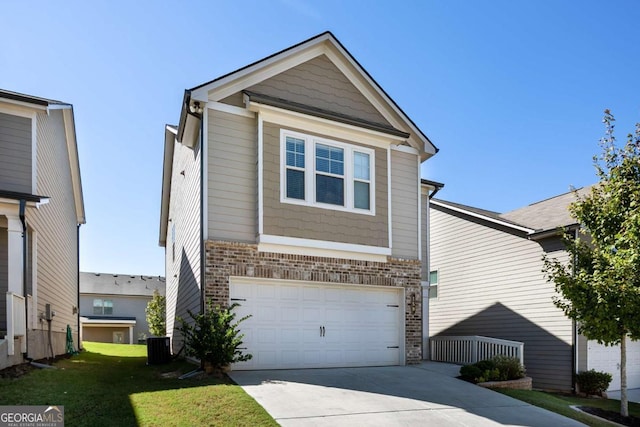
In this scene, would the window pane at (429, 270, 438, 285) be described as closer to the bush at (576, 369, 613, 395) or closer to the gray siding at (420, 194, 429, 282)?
the gray siding at (420, 194, 429, 282)

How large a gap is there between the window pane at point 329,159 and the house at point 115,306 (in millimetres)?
29846

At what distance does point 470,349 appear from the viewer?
15234mm

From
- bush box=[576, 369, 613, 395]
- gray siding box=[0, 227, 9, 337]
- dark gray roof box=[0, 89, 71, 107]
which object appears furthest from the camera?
bush box=[576, 369, 613, 395]

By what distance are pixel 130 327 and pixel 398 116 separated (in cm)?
3259

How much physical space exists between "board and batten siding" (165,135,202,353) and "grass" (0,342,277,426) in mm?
2689

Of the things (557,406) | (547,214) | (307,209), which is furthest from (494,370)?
(547,214)

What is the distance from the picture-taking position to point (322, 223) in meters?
12.5

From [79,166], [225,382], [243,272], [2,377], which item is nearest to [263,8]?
[243,272]

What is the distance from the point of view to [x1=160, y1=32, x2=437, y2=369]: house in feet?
38.1

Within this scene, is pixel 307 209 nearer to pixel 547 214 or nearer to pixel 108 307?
pixel 547 214

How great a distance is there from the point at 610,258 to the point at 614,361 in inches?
271

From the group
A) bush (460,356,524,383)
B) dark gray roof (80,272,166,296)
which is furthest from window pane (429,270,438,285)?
dark gray roof (80,272,166,296)

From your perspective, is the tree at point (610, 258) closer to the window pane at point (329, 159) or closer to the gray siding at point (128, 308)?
the window pane at point (329, 159)

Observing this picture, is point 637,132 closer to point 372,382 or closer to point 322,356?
Result: point 372,382
